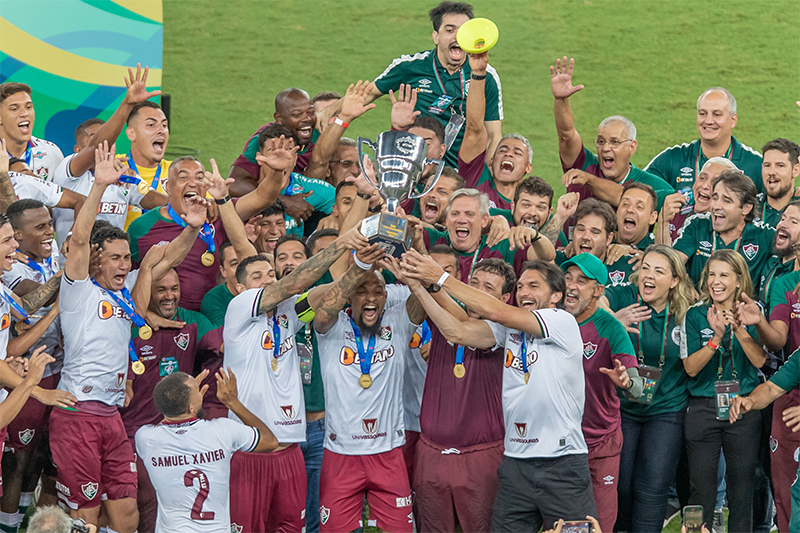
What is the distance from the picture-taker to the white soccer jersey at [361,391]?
17.4ft

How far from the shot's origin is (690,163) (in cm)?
730

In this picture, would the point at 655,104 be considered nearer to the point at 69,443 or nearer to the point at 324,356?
the point at 324,356

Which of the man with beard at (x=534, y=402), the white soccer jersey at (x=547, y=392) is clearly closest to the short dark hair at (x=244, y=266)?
the man with beard at (x=534, y=402)

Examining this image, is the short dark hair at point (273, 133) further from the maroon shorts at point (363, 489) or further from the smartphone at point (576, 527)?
the smartphone at point (576, 527)

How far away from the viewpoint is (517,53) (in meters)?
14.2

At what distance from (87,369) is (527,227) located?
2609mm

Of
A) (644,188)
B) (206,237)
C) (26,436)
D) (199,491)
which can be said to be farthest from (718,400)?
(26,436)

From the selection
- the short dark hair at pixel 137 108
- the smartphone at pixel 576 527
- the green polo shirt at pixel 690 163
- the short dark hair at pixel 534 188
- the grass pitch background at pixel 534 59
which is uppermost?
the grass pitch background at pixel 534 59

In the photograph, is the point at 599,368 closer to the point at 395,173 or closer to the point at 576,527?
the point at 576,527

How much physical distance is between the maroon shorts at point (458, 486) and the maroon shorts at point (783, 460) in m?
1.61

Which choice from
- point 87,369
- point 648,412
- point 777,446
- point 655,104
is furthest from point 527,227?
point 655,104

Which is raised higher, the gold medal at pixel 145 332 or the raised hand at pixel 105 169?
the raised hand at pixel 105 169

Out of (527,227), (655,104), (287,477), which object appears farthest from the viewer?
(655,104)

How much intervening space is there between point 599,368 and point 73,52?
6790 millimetres
